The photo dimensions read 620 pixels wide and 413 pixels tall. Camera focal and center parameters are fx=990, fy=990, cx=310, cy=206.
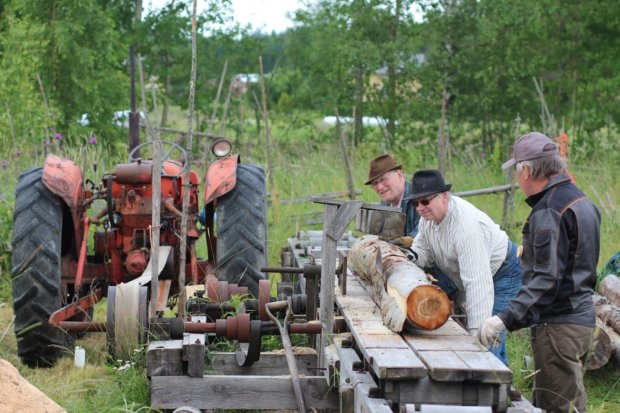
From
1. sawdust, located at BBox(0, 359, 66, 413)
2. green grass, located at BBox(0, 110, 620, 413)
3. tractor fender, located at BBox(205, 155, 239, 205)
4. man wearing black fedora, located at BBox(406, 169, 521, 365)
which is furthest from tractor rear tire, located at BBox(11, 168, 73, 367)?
man wearing black fedora, located at BBox(406, 169, 521, 365)

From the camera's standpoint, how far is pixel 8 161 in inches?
455

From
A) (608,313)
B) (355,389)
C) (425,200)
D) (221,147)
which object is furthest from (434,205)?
(221,147)

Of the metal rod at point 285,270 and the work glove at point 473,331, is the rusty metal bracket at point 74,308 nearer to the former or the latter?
the metal rod at point 285,270

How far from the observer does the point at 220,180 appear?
24.3ft

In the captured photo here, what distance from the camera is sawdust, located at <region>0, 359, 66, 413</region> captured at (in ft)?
14.8

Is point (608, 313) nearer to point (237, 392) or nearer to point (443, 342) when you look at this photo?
point (443, 342)

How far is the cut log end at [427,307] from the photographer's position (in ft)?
Result: 15.9


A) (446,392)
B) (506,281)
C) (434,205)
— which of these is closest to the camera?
(446,392)

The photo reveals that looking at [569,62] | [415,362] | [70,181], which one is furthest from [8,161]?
[569,62]

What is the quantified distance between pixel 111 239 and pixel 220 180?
35.9 inches

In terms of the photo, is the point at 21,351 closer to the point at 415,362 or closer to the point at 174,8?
the point at 415,362

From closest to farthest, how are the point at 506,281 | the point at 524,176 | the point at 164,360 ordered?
the point at 524,176, the point at 164,360, the point at 506,281

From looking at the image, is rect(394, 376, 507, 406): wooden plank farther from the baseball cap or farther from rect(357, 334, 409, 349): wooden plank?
the baseball cap

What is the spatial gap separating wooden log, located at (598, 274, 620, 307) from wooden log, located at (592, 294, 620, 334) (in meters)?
0.07
